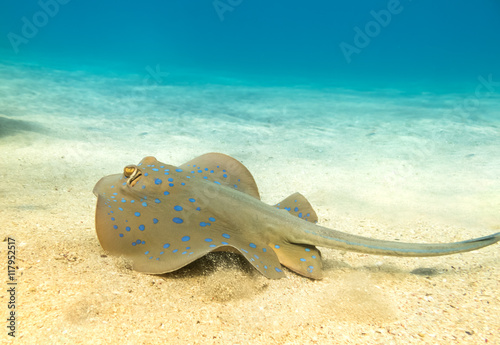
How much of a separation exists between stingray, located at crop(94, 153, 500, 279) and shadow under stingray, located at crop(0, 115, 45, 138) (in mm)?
4657

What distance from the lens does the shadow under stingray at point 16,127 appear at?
604 centimetres

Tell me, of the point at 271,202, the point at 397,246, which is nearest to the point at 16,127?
the point at 271,202

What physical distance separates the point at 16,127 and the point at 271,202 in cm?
581

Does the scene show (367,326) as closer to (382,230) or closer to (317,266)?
(317,266)

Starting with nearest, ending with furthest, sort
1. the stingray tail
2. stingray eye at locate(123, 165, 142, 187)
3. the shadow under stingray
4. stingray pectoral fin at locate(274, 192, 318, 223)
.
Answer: the stingray tail, stingray eye at locate(123, 165, 142, 187), stingray pectoral fin at locate(274, 192, 318, 223), the shadow under stingray

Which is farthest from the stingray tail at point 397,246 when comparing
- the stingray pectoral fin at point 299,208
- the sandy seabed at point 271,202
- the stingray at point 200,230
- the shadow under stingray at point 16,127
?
the shadow under stingray at point 16,127

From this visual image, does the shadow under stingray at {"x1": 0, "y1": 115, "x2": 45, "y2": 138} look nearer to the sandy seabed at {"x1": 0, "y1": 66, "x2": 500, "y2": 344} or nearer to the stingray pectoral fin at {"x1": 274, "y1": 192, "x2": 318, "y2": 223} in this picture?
the sandy seabed at {"x1": 0, "y1": 66, "x2": 500, "y2": 344}

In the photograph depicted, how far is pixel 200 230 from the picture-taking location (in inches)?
99.6

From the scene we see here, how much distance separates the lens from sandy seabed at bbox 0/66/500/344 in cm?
192

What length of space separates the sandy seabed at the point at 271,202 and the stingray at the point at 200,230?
18 centimetres

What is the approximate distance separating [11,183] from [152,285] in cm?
315

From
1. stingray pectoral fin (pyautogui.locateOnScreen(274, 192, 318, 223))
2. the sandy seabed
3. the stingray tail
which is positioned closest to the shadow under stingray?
the sandy seabed

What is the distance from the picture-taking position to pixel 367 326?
2.04m

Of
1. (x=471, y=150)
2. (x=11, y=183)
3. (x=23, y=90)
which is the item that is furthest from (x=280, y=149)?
(x=23, y=90)
